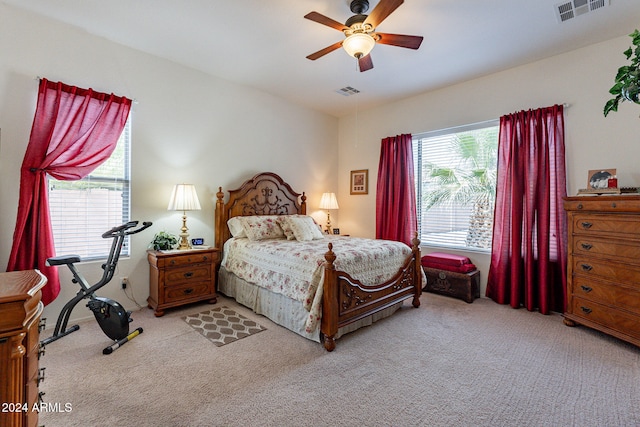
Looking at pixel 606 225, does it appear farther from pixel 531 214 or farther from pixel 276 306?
pixel 276 306

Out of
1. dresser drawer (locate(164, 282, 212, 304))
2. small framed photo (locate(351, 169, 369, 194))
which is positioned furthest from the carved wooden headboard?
small framed photo (locate(351, 169, 369, 194))

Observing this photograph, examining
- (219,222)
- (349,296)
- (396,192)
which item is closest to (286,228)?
(219,222)

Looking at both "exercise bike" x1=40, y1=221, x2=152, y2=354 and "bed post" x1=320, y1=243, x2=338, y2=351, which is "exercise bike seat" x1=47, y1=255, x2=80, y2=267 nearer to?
"exercise bike" x1=40, y1=221, x2=152, y2=354

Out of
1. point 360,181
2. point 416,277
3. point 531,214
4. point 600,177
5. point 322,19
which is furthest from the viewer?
point 360,181

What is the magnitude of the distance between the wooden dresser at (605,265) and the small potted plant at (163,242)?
14.3 feet

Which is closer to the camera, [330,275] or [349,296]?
[330,275]

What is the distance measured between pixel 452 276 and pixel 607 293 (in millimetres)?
1538

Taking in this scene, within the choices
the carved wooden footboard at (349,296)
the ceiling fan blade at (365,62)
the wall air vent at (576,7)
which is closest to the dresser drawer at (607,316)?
the carved wooden footboard at (349,296)

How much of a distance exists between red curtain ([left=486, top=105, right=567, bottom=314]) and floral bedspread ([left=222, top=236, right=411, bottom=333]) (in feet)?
4.40

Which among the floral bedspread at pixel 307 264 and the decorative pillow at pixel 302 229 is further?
the decorative pillow at pixel 302 229

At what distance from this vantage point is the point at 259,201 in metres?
4.57

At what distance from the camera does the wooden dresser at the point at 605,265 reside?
251 cm

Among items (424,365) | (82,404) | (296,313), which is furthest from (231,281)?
(424,365)

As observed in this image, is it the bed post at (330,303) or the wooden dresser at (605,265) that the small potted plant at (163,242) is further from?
the wooden dresser at (605,265)
